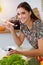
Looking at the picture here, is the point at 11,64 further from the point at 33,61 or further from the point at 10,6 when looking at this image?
the point at 10,6

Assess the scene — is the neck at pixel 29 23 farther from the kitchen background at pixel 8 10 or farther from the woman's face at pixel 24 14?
the kitchen background at pixel 8 10

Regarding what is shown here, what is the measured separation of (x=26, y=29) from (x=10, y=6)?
2.53ft

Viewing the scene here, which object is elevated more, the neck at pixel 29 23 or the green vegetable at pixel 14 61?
the neck at pixel 29 23

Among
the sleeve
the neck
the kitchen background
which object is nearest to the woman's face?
the neck

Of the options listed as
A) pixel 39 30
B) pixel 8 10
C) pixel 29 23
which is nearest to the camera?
pixel 39 30

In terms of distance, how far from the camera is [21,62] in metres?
0.95

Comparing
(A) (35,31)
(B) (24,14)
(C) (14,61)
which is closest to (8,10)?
(B) (24,14)

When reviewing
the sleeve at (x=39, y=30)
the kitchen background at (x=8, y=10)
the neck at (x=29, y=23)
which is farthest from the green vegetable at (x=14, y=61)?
the kitchen background at (x=8, y=10)

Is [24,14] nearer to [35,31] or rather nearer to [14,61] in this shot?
[35,31]

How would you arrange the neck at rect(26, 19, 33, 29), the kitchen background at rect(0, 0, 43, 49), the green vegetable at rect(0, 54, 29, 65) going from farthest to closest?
1. the kitchen background at rect(0, 0, 43, 49)
2. the neck at rect(26, 19, 33, 29)
3. the green vegetable at rect(0, 54, 29, 65)

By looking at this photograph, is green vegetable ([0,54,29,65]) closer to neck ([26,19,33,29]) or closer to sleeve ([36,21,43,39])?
sleeve ([36,21,43,39])

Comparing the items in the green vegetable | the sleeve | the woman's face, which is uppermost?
the woman's face

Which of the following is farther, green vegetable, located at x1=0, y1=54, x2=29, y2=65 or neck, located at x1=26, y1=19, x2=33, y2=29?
neck, located at x1=26, y1=19, x2=33, y2=29

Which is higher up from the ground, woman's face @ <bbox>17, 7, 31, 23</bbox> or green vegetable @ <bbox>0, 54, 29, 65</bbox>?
woman's face @ <bbox>17, 7, 31, 23</bbox>
